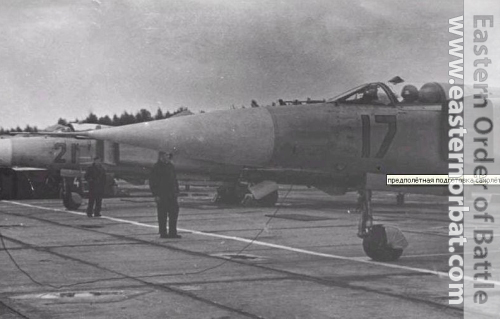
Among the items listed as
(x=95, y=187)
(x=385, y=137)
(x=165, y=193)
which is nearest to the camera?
(x=385, y=137)

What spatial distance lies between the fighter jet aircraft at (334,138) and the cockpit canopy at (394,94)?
14 mm

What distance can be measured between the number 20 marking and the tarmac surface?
1.61m

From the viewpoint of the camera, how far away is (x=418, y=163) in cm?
1092

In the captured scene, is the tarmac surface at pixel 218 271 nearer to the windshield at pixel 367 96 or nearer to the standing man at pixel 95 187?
the standing man at pixel 95 187

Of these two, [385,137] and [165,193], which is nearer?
[385,137]

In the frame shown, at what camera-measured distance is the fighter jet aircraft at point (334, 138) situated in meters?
10.2

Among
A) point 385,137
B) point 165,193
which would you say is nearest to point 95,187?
point 165,193

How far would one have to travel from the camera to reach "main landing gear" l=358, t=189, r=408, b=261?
1139 centimetres

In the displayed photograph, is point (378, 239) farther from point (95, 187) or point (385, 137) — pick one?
point (95, 187)

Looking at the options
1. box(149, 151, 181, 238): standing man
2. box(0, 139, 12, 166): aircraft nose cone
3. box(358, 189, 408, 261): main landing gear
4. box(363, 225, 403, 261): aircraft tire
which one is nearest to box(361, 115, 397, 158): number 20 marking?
box(358, 189, 408, 261): main landing gear

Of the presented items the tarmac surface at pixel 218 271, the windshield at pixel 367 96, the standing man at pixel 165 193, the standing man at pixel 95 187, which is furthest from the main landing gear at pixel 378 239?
the standing man at pixel 95 187

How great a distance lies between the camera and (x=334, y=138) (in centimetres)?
1072

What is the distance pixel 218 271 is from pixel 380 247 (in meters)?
2.49

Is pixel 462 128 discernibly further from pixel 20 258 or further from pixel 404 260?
pixel 20 258
